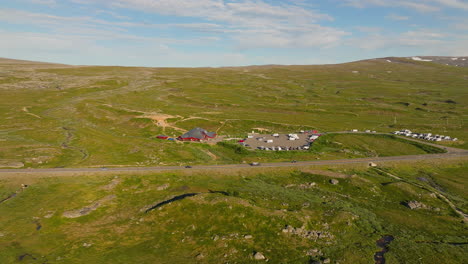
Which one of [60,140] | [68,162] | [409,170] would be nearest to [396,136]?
[409,170]

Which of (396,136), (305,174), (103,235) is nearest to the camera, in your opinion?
(103,235)

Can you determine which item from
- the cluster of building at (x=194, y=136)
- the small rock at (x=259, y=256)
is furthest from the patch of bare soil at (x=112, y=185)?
the cluster of building at (x=194, y=136)

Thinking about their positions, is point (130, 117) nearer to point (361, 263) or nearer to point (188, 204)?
point (188, 204)

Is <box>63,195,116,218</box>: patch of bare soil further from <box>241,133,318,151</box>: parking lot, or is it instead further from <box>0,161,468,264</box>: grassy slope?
<box>241,133,318,151</box>: parking lot

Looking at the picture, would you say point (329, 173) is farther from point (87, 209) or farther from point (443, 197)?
point (87, 209)

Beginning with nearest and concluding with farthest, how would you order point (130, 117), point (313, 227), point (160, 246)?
point (160, 246), point (313, 227), point (130, 117)

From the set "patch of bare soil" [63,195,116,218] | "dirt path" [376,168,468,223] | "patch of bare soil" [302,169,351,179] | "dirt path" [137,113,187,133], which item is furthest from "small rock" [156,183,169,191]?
"dirt path" [137,113,187,133]

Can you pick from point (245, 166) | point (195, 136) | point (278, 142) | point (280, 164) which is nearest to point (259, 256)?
point (245, 166)
